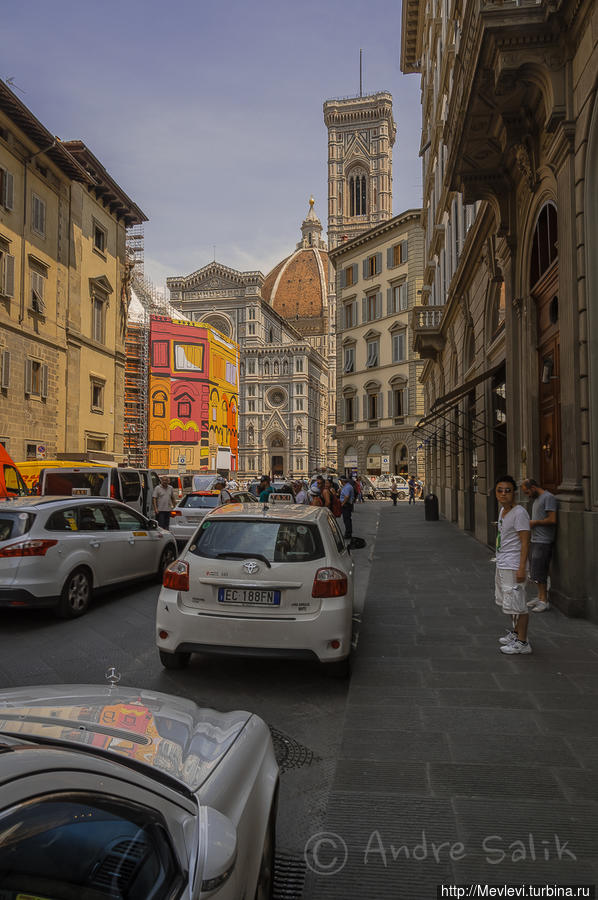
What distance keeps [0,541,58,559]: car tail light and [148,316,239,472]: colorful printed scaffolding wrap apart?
51863mm

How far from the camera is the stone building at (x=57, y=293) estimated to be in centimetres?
2430

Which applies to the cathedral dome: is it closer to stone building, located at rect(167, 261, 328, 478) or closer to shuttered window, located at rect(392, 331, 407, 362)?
stone building, located at rect(167, 261, 328, 478)

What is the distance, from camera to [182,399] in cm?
6209

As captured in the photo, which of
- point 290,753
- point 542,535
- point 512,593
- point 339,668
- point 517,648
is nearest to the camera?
point 290,753

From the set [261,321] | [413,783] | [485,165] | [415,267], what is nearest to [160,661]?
[413,783]

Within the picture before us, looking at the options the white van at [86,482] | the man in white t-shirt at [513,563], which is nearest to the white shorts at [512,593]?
the man in white t-shirt at [513,563]

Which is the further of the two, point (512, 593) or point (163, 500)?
point (163, 500)

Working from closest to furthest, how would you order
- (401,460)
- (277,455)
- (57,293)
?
(57,293)
(401,460)
(277,455)

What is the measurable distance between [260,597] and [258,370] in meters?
106

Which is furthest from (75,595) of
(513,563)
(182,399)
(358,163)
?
(358,163)

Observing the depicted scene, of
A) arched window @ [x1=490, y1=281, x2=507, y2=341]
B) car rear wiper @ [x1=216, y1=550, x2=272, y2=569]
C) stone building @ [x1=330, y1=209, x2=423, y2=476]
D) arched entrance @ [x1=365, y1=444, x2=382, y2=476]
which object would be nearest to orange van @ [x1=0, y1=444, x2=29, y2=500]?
car rear wiper @ [x1=216, y1=550, x2=272, y2=569]

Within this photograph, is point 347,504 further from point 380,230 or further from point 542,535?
point 380,230

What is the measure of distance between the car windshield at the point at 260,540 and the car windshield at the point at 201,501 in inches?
383

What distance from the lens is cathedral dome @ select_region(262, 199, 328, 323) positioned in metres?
150
